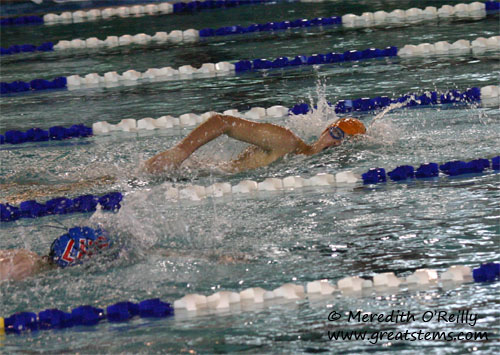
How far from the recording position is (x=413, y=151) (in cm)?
484

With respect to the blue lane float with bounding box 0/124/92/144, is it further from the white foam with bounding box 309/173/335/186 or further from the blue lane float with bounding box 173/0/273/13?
the blue lane float with bounding box 173/0/273/13

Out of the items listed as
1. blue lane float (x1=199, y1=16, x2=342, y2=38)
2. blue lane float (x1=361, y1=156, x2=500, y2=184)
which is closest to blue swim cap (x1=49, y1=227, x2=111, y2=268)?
blue lane float (x1=361, y1=156, x2=500, y2=184)

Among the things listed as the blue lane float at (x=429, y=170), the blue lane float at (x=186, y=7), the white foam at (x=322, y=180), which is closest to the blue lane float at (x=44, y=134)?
the white foam at (x=322, y=180)

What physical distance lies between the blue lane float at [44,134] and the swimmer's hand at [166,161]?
1.49 metres

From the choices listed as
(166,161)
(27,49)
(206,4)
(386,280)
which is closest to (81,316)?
(386,280)

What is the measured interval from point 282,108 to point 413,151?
1395 mm

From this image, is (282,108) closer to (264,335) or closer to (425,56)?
(425,56)

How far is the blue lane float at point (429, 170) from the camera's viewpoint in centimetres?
444

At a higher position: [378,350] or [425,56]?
[425,56]

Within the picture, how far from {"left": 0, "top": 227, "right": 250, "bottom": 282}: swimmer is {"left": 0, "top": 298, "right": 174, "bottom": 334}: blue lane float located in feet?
0.98

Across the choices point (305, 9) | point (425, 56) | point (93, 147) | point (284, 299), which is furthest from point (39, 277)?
point (305, 9)

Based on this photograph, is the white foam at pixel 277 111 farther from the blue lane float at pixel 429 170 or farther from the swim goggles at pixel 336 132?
the blue lane float at pixel 429 170

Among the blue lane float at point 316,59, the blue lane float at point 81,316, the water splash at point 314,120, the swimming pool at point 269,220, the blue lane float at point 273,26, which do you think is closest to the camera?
the swimming pool at point 269,220

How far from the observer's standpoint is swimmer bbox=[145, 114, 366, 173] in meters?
4.35
